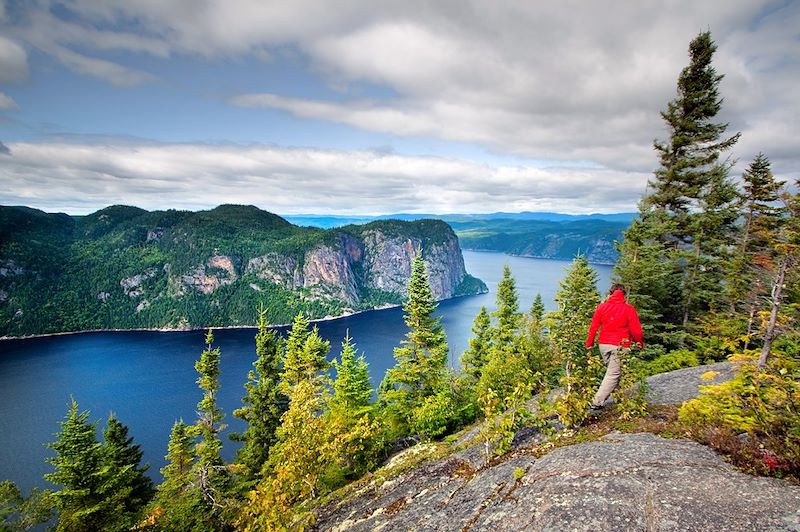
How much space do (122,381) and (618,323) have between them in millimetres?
137168

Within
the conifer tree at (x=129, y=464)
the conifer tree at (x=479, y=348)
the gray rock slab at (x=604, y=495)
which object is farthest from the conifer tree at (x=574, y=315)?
the conifer tree at (x=129, y=464)

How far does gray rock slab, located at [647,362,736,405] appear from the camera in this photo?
12.4 meters

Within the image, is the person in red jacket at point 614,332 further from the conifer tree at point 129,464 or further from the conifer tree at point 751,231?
the conifer tree at point 129,464

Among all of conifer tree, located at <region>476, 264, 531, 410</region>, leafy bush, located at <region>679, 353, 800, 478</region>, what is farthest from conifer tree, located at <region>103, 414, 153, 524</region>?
leafy bush, located at <region>679, 353, 800, 478</region>

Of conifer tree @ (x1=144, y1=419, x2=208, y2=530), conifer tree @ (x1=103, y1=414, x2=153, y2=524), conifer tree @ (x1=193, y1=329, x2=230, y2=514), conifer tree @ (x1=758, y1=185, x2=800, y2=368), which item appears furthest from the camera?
conifer tree @ (x1=103, y1=414, x2=153, y2=524)

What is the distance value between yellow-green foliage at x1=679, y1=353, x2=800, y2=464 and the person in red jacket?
6.62ft

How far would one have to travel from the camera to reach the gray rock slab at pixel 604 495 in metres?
6.52

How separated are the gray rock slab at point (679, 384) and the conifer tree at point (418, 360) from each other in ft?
44.5

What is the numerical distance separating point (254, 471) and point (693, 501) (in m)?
35.8

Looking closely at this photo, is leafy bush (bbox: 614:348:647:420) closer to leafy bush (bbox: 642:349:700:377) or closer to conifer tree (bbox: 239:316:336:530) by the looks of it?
conifer tree (bbox: 239:316:336:530)

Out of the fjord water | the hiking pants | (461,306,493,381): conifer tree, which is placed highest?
the hiking pants

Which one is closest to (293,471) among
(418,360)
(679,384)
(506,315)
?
(679,384)

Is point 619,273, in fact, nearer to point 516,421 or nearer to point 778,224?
point 778,224

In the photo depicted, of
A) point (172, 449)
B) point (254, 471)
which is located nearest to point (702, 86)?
point (254, 471)
